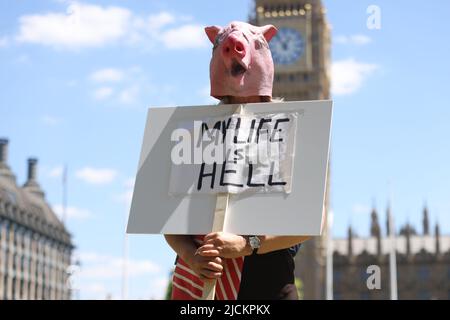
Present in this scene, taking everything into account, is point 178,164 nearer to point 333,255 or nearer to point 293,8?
point 293,8

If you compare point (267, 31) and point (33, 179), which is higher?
point (33, 179)

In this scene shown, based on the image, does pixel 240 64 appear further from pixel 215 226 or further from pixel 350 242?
pixel 350 242

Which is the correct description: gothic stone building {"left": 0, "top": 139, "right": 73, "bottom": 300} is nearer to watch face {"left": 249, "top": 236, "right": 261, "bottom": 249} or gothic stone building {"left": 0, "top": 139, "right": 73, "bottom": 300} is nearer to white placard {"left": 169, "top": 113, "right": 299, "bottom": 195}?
white placard {"left": 169, "top": 113, "right": 299, "bottom": 195}

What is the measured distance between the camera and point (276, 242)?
552 centimetres

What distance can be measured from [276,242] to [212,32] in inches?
58.5

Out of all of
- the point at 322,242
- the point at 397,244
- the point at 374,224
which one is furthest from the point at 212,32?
the point at 374,224

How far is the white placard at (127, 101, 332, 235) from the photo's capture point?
538 centimetres

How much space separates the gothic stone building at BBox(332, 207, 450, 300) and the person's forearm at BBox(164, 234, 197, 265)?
8743 centimetres

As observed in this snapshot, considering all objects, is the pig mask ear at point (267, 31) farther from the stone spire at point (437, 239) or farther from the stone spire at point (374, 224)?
the stone spire at point (374, 224)

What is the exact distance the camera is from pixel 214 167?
560 centimetres

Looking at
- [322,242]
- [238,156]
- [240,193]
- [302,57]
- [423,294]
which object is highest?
[302,57]

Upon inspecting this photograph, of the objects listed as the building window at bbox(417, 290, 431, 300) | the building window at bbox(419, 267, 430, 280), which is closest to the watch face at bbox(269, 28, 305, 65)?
the building window at bbox(419, 267, 430, 280)

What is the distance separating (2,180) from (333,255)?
Result: 3584 cm
